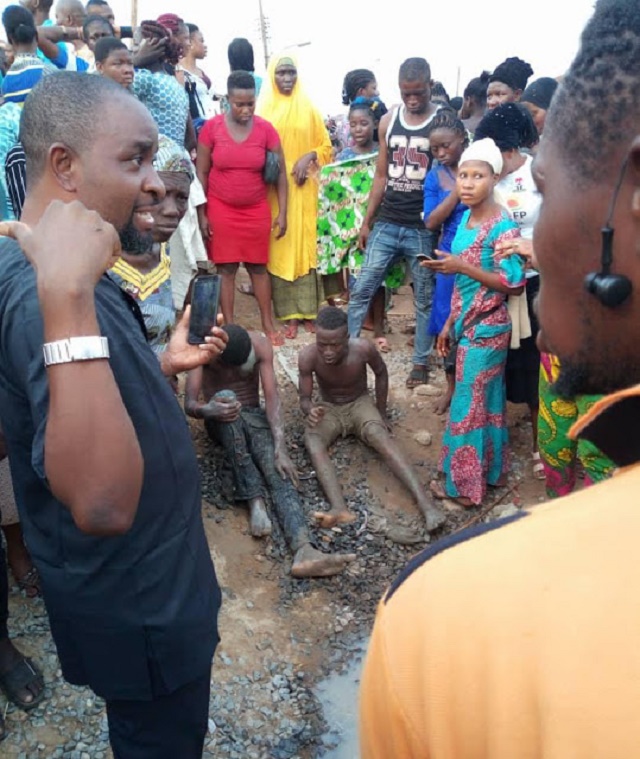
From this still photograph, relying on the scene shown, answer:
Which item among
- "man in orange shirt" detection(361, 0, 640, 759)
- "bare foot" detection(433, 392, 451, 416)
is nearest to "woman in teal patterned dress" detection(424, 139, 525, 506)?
"bare foot" detection(433, 392, 451, 416)

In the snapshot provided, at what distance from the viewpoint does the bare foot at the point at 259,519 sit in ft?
12.7

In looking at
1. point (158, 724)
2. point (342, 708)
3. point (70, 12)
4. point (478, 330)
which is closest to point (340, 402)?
point (478, 330)

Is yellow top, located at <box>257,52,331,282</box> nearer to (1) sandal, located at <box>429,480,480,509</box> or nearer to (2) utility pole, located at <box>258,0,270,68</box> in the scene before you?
(1) sandal, located at <box>429,480,480,509</box>

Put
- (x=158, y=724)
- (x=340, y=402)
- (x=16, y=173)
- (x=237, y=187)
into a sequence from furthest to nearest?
1. (x=237, y=187)
2. (x=340, y=402)
3. (x=16, y=173)
4. (x=158, y=724)

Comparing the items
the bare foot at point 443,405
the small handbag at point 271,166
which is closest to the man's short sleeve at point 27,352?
the bare foot at point 443,405

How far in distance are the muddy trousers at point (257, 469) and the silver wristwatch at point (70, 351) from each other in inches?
106

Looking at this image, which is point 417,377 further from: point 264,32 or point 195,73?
point 264,32

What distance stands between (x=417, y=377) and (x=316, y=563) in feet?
7.26

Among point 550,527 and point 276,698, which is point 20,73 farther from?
point 550,527

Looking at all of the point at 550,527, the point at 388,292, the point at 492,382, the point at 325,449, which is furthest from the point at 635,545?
the point at 388,292

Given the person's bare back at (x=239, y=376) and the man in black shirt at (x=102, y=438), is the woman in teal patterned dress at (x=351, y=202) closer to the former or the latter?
the person's bare back at (x=239, y=376)

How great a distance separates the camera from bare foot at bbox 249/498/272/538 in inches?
152

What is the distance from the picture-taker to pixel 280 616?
343cm

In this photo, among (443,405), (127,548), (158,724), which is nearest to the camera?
(127,548)
